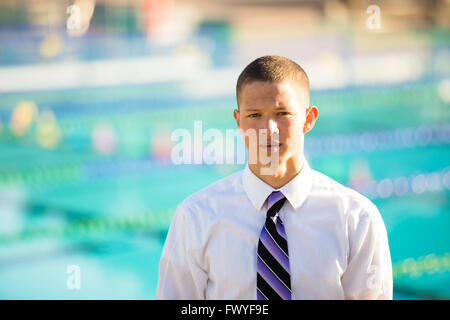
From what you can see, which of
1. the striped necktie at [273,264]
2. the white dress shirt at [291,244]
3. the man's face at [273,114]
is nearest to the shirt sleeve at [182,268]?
the white dress shirt at [291,244]

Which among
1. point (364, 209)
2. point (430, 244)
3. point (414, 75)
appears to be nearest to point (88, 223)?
point (430, 244)

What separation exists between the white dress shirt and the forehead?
0.52ft

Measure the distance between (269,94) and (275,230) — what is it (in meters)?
0.27

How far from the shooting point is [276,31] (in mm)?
3438

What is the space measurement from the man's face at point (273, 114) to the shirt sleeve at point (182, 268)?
0.71ft

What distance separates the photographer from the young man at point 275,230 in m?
1.15
